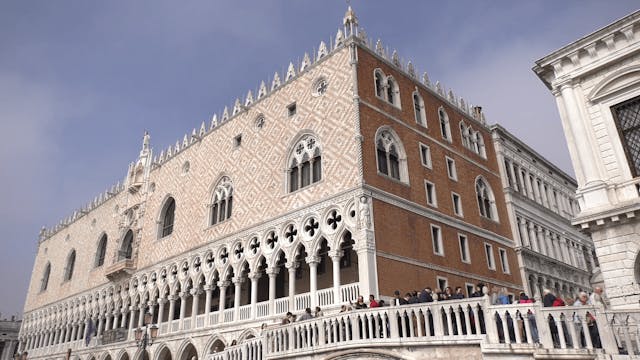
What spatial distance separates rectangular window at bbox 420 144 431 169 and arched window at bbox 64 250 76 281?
27443mm

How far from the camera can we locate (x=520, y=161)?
25.6 meters

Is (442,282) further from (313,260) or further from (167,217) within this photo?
(167,217)

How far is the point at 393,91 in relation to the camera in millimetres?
18125

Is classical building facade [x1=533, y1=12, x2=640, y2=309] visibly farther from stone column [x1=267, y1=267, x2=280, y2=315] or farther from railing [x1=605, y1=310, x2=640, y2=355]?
stone column [x1=267, y1=267, x2=280, y2=315]

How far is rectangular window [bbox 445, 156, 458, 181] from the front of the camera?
19.6 m

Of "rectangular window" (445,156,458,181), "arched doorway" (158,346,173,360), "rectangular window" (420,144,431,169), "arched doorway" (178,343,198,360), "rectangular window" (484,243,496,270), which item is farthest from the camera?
"arched doorway" (158,346,173,360)

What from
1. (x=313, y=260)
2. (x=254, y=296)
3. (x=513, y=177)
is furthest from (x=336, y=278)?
(x=513, y=177)

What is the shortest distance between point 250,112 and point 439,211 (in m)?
9.52

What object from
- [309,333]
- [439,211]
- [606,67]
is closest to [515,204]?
[439,211]

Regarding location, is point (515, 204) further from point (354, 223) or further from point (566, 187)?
point (354, 223)

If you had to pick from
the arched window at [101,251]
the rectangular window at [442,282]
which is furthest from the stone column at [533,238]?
the arched window at [101,251]

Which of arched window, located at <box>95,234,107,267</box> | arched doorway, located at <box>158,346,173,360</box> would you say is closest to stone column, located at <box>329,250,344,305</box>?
arched doorway, located at <box>158,346,173,360</box>

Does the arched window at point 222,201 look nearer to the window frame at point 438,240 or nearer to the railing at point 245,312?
the railing at point 245,312

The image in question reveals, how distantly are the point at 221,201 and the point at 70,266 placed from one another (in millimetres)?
19988
